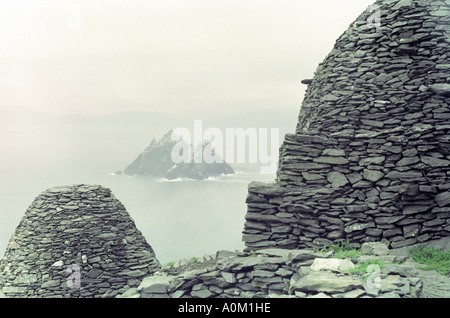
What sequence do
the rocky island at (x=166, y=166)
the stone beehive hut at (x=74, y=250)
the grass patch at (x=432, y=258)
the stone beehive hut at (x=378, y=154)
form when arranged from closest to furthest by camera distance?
the grass patch at (x=432, y=258) → the stone beehive hut at (x=378, y=154) → the stone beehive hut at (x=74, y=250) → the rocky island at (x=166, y=166)

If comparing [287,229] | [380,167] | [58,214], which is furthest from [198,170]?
[380,167]

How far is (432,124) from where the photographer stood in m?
11.0

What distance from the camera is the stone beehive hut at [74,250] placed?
14.4m

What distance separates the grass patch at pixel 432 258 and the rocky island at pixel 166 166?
737cm

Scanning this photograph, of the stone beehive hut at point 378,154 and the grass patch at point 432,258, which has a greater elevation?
the stone beehive hut at point 378,154

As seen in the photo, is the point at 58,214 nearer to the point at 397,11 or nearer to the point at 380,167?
the point at 380,167

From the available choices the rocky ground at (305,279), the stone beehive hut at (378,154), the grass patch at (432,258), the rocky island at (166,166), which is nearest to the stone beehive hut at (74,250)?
the rocky island at (166,166)

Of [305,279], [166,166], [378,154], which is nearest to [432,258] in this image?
[378,154]

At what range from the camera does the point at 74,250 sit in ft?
48.0

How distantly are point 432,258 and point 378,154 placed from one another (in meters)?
2.68

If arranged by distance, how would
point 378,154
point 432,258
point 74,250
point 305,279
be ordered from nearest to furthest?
point 305,279, point 432,258, point 378,154, point 74,250

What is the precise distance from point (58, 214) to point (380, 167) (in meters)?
10.4

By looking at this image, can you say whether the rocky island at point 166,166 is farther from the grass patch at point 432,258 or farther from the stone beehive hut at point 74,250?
the grass patch at point 432,258

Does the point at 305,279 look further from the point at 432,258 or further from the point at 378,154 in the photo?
the point at 378,154
